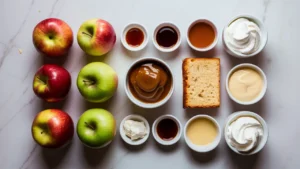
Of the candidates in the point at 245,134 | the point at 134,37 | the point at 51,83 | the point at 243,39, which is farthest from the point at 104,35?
the point at 245,134

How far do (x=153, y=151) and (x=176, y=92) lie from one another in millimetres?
231

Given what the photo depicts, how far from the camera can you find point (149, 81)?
141cm

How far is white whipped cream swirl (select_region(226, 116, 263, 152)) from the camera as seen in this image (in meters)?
1.38

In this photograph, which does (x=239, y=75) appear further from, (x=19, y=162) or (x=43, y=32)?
(x=19, y=162)

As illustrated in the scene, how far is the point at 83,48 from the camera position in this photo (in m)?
1.44

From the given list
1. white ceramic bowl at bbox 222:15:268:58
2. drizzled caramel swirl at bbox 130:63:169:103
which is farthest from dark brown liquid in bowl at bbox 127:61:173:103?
white ceramic bowl at bbox 222:15:268:58

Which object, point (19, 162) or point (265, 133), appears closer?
point (265, 133)

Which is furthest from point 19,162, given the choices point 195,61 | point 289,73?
point 289,73

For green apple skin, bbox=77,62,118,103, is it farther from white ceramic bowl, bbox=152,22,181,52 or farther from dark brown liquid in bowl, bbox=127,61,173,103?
white ceramic bowl, bbox=152,22,181,52

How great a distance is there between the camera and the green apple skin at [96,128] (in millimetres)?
1388

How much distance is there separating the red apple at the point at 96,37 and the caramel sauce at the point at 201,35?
0.29 meters

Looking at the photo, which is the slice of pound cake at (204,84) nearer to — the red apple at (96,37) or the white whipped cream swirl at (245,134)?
the white whipped cream swirl at (245,134)

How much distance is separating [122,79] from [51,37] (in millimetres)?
294

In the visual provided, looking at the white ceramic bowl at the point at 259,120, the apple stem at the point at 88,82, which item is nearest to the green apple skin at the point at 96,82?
the apple stem at the point at 88,82
